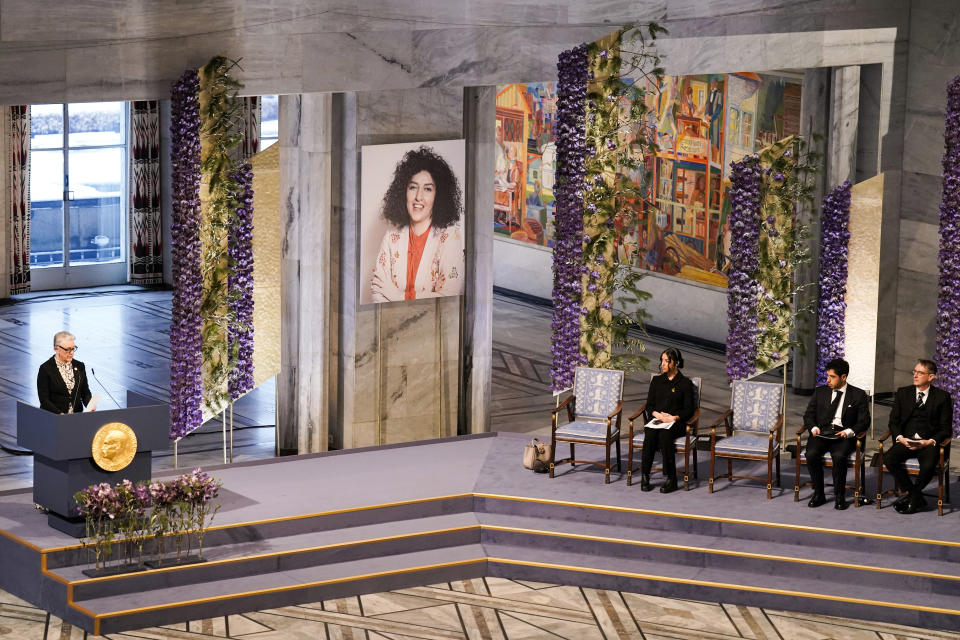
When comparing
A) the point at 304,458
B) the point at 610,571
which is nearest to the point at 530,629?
the point at 610,571

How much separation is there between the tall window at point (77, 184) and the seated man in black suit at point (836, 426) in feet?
36.0

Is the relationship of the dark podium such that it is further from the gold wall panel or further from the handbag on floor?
the handbag on floor

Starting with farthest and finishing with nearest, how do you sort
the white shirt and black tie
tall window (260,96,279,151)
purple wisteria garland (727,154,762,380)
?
tall window (260,96,279,151) < purple wisteria garland (727,154,762,380) < the white shirt and black tie

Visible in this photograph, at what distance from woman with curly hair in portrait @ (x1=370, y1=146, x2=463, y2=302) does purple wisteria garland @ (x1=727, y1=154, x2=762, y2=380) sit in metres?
2.09

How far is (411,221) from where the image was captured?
11672 millimetres

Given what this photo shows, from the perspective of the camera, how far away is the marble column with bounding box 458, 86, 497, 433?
11938mm

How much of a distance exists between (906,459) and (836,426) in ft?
1.63

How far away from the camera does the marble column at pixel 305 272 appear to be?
11312 millimetres

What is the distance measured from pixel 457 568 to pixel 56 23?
439 centimetres

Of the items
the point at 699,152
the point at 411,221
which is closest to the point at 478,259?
the point at 411,221

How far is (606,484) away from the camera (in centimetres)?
1078

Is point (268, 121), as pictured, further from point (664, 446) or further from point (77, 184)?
point (664, 446)

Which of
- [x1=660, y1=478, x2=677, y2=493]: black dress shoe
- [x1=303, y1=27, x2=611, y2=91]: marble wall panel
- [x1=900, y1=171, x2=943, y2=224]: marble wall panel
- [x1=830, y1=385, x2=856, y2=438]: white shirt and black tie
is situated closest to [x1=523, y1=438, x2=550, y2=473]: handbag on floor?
[x1=660, y1=478, x2=677, y2=493]: black dress shoe

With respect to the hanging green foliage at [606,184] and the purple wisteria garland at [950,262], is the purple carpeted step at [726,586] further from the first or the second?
the purple wisteria garland at [950,262]
